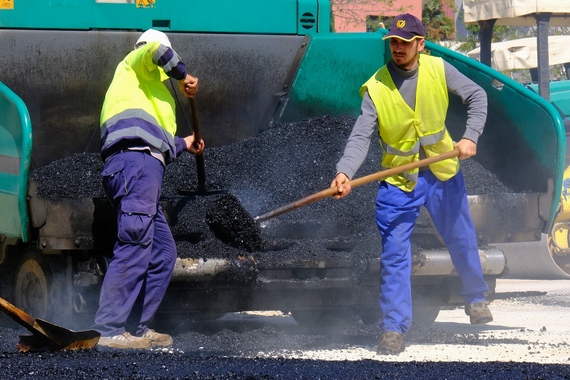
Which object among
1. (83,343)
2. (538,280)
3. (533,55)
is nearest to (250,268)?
(83,343)

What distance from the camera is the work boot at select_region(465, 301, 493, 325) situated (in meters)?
5.56

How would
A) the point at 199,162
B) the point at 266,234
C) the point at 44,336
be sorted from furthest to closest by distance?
the point at 199,162
the point at 266,234
the point at 44,336

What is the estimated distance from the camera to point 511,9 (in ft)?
28.1

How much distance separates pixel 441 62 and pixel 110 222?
6.12 ft

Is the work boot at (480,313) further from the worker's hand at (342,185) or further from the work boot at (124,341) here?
the work boot at (124,341)

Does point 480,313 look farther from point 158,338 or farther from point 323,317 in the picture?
point 158,338

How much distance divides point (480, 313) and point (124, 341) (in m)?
1.89

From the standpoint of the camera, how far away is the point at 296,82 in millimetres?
6551

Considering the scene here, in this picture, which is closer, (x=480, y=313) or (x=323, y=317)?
(x=480, y=313)

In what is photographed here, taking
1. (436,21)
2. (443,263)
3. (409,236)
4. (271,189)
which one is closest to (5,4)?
(271,189)

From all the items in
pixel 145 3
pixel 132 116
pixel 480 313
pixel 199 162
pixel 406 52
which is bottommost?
pixel 480 313

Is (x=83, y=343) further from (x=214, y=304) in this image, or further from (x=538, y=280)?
(x=538, y=280)

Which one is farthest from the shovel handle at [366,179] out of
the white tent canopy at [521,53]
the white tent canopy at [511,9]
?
the white tent canopy at [521,53]

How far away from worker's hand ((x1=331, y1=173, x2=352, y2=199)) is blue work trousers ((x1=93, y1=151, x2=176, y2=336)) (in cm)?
87
